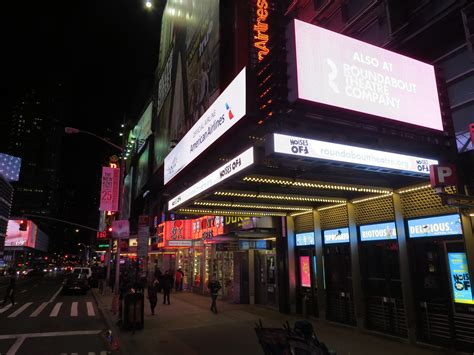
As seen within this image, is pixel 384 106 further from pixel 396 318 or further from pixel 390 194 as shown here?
pixel 396 318

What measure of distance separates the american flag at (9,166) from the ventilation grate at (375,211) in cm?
13701

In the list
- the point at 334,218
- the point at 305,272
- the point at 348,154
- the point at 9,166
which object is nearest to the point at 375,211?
the point at 334,218

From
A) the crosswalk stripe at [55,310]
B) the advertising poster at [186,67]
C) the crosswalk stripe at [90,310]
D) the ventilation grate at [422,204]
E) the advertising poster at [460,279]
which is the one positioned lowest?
the crosswalk stripe at [90,310]

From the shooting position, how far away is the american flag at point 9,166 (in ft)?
410

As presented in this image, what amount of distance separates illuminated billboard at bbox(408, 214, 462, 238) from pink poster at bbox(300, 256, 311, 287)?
5412mm

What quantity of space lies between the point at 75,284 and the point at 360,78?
91.2 feet

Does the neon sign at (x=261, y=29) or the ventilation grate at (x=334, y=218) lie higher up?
the neon sign at (x=261, y=29)

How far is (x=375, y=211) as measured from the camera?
12.3 m

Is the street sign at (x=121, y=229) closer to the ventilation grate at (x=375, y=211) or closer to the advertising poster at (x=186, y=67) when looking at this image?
the advertising poster at (x=186, y=67)

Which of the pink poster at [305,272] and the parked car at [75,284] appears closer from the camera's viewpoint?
the pink poster at [305,272]

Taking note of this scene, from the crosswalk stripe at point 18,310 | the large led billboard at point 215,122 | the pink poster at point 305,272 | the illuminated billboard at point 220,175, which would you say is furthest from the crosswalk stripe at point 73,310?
the pink poster at point 305,272

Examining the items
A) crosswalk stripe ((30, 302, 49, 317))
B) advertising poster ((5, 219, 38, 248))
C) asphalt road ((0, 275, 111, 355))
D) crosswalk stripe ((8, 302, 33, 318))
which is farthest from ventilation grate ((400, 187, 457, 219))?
advertising poster ((5, 219, 38, 248))

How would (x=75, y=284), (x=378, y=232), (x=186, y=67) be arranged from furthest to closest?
(x=186, y=67), (x=75, y=284), (x=378, y=232)

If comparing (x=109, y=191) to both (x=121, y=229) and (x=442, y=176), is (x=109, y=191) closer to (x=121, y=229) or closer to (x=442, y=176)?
(x=121, y=229)
